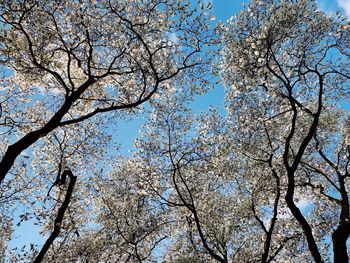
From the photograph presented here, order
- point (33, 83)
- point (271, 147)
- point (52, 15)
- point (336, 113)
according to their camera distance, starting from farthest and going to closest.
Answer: point (336, 113) → point (271, 147) → point (33, 83) → point (52, 15)

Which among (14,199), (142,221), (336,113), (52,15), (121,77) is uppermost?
(336,113)

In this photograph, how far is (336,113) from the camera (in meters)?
26.7

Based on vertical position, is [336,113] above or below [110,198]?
above

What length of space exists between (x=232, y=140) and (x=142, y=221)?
9.74 meters

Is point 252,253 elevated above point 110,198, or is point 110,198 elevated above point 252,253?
point 110,198

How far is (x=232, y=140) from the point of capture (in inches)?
928

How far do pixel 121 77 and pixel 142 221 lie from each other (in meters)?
11.8

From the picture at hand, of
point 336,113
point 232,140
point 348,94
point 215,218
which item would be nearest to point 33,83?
point 232,140

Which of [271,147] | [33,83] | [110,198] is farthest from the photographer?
[110,198]

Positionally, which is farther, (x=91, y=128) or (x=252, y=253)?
(x=252, y=253)

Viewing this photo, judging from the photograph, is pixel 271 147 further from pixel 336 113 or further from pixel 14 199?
pixel 14 199

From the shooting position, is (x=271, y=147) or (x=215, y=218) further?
(x=215, y=218)

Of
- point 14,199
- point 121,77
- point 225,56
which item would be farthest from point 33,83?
point 225,56

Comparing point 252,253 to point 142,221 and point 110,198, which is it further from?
point 110,198
